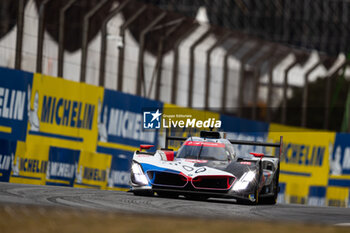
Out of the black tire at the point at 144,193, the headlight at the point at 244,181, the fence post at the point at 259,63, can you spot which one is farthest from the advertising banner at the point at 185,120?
the headlight at the point at 244,181

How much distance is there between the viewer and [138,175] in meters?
13.0

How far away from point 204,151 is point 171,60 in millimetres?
6198

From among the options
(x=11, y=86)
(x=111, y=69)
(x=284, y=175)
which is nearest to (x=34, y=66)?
(x=11, y=86)

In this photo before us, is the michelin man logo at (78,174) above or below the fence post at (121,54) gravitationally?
below

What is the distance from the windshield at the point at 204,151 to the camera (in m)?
13.6

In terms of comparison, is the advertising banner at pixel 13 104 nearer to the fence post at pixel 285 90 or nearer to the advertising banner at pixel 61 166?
the advertising banner at pixel 61 166

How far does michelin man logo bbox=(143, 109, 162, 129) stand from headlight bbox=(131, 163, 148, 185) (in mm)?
4236

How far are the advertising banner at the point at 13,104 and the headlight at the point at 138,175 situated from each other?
7.17ft

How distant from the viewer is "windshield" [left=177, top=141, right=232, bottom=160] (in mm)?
13617

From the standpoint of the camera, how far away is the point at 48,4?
15.5m

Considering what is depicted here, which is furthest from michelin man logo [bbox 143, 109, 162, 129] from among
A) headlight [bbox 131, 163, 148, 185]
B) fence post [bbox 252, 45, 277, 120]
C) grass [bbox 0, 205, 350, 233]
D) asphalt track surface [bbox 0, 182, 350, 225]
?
grass [bbox 0, 205, 350, 233]

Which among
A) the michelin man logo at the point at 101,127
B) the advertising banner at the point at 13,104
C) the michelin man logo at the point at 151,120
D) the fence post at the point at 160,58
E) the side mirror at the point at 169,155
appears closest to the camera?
the advertising banner at the point at 13,104

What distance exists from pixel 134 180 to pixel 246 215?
3.22m

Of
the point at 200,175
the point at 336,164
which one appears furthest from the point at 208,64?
the point at 200,175
